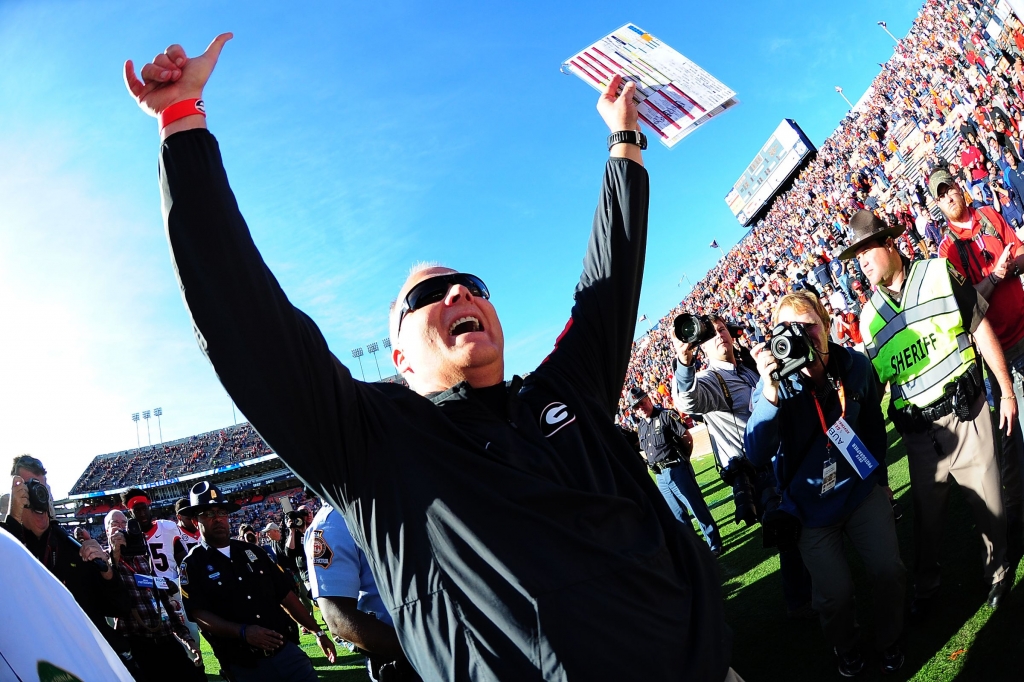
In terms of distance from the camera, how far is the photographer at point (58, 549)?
175 inches

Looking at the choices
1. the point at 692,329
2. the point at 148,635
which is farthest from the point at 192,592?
the point at 692,329

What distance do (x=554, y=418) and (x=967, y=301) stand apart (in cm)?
332

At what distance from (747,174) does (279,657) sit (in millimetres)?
64984

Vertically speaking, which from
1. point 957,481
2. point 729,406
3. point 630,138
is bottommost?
point 957,481

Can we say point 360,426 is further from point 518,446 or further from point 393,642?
point 393,642

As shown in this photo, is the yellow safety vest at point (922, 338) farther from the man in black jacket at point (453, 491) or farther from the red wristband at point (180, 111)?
the red wristband at point (180, 111)

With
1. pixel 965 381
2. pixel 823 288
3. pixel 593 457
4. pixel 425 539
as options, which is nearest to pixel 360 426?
pixel 425 539

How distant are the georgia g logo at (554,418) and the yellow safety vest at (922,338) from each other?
9.85 feet

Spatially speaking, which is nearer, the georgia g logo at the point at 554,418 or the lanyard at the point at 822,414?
the georgia g logo at the point at 554,418

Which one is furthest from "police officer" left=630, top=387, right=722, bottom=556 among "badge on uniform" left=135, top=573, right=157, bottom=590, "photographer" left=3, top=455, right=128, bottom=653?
"photographer" left=3, top=455, right=128, bottom=653

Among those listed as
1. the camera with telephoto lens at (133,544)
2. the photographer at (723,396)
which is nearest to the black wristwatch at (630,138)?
the photographer at (723,396)

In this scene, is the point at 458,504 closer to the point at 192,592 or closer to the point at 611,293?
the point at 611,293

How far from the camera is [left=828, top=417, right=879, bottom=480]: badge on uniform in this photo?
340cm

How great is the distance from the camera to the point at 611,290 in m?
2.11
